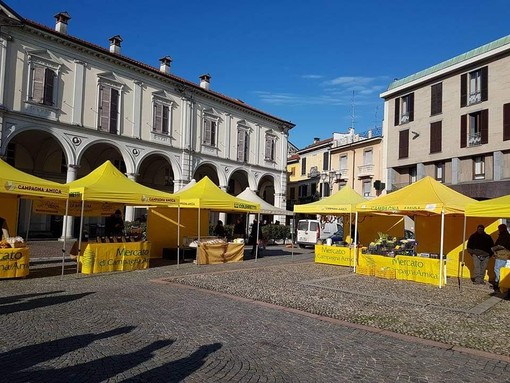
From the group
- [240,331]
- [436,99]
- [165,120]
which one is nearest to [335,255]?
[240,331]

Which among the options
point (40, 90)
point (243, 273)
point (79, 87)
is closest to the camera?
point (243, 273)

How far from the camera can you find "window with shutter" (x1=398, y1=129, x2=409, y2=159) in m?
34.9

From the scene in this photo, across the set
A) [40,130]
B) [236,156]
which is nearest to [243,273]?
[40,130]

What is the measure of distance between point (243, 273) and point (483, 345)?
26.1 feet

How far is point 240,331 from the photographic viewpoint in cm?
659

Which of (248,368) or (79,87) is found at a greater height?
(79,87)

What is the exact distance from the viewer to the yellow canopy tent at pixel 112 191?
11.8 meters

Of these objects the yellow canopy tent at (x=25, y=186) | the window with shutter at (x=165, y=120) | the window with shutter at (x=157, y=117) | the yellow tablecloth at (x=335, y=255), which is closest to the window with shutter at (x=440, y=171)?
the yellow tablecloth at (x=335, y=255)

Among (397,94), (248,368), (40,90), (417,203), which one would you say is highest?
(397,94)

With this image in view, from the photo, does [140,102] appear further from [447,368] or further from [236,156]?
[447,368]

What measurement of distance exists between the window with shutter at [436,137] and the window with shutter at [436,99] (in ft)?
3.08

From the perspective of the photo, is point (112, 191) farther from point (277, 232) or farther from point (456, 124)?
point (456, 124)

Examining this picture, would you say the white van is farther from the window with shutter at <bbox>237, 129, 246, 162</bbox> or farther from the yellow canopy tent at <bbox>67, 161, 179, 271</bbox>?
the yellow canopy tent at <bbox>67, 161, 179, 271</bbox>

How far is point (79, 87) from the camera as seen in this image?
24109 mm
